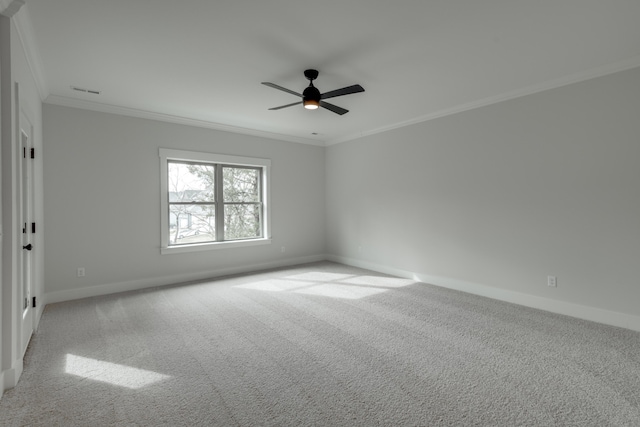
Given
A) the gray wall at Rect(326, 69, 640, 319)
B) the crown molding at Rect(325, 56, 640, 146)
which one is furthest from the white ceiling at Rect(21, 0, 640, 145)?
the gray wall at Rect(326, 69, 640, 319)

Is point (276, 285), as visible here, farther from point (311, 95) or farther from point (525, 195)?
point (525, 195)

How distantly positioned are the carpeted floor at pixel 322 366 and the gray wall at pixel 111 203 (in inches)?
23.4

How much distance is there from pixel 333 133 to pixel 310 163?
0.88 metres

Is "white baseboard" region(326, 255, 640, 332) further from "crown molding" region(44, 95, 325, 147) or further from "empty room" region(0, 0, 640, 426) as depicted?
"crown molding" region(44, 95, 325, 147)

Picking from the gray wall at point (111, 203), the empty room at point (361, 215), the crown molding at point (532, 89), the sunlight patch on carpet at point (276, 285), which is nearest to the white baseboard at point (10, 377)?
the empty room at point (361, 215)

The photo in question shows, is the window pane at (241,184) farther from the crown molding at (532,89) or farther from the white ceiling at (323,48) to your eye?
the crown molding at (532,89)

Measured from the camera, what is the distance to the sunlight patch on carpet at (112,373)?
7.30ft

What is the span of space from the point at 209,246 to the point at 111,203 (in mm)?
1548

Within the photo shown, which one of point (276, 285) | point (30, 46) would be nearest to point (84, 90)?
point (30, 46)

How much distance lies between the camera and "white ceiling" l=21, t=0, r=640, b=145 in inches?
89.7

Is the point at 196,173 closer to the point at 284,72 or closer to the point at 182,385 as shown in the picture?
the point at 284,72

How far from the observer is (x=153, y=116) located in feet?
15.4

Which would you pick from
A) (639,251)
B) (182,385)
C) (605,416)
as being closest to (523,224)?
→ (639,251)

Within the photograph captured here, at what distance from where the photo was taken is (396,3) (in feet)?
7.23
